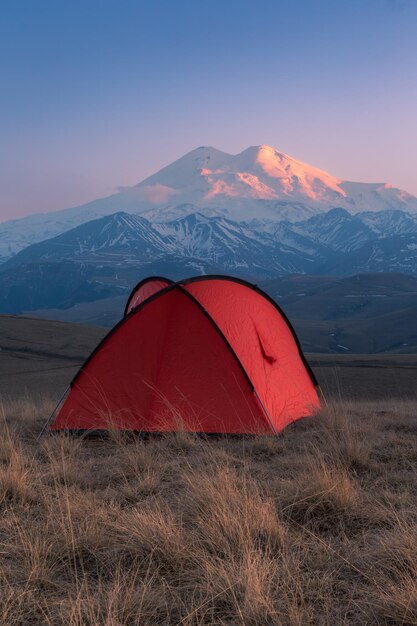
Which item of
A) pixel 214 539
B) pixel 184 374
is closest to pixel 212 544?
pixel 214 539

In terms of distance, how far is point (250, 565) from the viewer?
3039 mm

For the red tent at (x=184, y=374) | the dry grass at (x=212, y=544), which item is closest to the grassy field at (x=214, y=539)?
the dry grass at (x=212, y=544)

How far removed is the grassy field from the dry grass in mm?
11

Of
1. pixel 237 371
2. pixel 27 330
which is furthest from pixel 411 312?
pixel 237 371

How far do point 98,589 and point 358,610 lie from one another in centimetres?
134

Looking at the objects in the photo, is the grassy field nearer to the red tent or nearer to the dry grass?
the dry grass

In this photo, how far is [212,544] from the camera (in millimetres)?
3572

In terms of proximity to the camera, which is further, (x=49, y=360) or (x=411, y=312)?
(x=411, y=312)

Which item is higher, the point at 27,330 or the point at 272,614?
the point at 272,614

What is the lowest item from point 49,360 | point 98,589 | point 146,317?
point 49,360

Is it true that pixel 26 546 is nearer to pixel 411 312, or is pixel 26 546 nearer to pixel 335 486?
pixel 335 486

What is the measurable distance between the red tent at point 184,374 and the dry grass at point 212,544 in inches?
80.4

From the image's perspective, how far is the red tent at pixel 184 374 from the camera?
782 cm

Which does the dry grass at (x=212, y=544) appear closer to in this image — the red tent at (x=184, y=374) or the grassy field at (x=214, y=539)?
the grassy field at (x=214, y=539)
